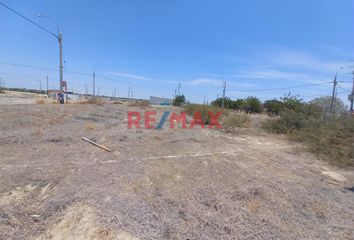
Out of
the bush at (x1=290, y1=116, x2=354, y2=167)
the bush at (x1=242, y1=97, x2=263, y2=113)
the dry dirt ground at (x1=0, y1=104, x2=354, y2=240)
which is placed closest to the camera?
the dry dirt ground at (x1=0, y1=104, x2=354, y2=240)

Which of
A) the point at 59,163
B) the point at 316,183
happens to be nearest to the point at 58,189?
the point at 59,163

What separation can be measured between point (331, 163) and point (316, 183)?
2663mm

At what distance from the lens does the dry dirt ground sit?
9.83ft

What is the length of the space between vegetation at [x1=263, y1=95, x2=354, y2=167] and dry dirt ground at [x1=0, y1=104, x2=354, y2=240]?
1.68m

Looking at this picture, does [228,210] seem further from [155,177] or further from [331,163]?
[331,163]

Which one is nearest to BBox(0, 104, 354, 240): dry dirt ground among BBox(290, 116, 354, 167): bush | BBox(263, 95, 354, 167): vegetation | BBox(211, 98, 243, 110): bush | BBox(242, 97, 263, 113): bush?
BBox(290, 116, 354, 167): bush

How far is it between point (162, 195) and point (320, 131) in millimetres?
9368

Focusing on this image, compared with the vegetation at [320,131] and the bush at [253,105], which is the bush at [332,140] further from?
the bush at [253,105]

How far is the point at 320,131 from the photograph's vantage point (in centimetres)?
1076

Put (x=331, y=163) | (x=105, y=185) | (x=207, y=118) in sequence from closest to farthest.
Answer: (x=105, y=185), (x=331, y=163), (x=207, y=118)

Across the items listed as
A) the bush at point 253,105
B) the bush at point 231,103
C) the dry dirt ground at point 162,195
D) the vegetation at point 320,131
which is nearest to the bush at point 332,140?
the vegetation at point 320,131

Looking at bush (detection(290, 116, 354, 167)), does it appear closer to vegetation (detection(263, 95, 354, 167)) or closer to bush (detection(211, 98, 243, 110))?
vegetation (detection(263, 95, 354, 167))

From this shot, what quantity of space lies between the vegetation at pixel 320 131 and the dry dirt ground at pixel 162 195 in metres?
1.68

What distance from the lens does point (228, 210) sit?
3.48 metres
